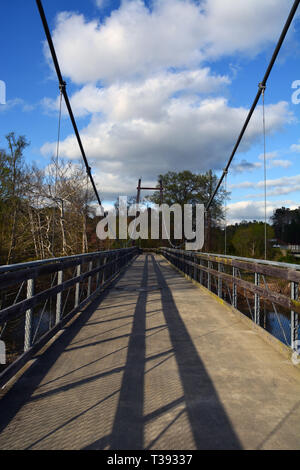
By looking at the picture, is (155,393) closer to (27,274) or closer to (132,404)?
(132,404)

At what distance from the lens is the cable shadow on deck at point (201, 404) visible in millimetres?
1893

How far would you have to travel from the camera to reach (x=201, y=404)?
2.32 meters

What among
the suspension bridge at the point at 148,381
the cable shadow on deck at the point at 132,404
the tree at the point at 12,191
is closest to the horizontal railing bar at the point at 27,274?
the suspension bridge at the point at 148,381

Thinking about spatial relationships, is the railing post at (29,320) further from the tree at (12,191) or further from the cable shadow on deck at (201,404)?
the tree at (12,191)

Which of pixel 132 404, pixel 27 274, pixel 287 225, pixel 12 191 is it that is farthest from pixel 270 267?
pixel 287 225

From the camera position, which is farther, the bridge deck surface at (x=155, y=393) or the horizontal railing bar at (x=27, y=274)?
the horizontal railing bar at (x=27, y=274)

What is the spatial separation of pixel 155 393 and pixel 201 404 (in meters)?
0.35

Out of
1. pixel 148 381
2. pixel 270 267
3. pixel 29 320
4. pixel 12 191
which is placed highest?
pixel 12 191

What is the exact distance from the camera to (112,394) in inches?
98.0

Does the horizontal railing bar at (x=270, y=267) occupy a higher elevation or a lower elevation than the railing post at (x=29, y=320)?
higher

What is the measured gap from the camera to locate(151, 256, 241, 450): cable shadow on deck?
6.21 ft

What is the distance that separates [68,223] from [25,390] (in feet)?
53.4

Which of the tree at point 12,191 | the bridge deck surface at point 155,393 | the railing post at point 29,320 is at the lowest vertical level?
the bridge deck surface at point 155,393

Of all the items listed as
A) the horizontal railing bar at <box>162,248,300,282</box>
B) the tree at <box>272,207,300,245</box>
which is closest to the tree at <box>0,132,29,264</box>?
the horizontal railing bar at <box>162,248,300,282</box>
